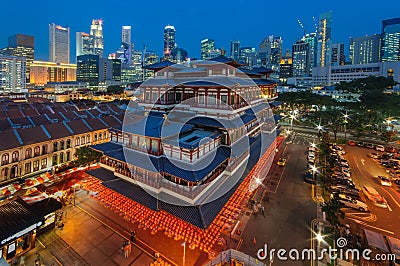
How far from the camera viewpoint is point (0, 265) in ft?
49.0

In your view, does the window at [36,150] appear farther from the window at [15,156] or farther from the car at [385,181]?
the car at [385,181]

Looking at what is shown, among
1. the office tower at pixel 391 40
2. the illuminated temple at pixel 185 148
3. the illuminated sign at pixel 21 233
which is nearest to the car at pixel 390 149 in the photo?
the illuminated temple at pixel 185 148

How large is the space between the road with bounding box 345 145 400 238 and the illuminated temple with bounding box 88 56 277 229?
1311 centimetres

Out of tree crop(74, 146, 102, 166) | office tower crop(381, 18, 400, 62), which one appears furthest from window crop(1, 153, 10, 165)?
office tower crop(381, 18, 400, 62)

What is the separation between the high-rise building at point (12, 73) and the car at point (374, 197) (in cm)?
20183

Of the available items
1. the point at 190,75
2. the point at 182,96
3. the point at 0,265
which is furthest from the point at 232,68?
the point at 0,265

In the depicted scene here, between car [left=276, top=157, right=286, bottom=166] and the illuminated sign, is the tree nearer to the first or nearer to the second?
the illuminated sign

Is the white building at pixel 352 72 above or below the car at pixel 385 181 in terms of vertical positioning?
above

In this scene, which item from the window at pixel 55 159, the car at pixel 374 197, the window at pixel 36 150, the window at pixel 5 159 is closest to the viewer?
the car at pixel 374 197

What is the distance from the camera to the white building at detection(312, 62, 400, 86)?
10506cm

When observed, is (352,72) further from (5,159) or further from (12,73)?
(12,73)

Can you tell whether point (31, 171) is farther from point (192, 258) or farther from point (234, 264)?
point (234, 264)

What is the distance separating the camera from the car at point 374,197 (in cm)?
2510

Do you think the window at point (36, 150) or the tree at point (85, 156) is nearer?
the tree at point (85, 156)
